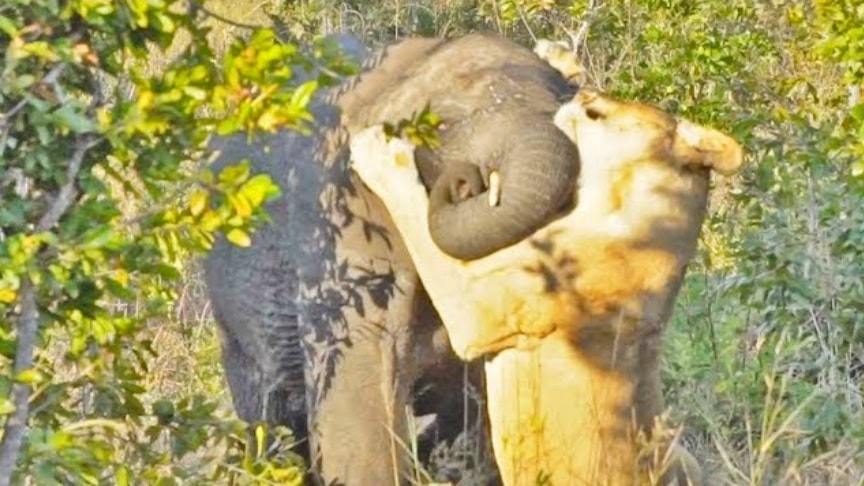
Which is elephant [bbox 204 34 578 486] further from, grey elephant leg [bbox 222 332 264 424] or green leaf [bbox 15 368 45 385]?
green leaf [bbox 15 368 45 385]

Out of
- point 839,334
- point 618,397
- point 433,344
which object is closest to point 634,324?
point 618,397

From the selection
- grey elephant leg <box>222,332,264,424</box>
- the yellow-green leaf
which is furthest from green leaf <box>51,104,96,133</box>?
grey elephant leg <box>222,332,264,424</box>

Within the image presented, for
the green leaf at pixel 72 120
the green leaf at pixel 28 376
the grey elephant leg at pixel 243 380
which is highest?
the green leaf at pixel 72 120

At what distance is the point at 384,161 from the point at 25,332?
1314mm

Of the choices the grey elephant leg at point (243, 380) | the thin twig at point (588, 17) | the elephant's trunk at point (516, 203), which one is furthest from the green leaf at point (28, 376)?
the thin twig at point (588, 17)

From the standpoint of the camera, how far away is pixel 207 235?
4223mm

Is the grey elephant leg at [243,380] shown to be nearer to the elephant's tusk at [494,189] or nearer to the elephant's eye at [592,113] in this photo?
the elephant's tusk at [494,189]

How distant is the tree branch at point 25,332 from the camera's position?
13.9 feet

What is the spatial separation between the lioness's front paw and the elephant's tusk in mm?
203

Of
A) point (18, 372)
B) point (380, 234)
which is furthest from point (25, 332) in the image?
point (380, 234)

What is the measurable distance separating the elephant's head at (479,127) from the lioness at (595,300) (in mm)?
62

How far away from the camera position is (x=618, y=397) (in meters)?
5.15

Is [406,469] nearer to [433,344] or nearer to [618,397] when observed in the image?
[433,344]

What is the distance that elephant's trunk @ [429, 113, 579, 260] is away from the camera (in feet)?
16.5
